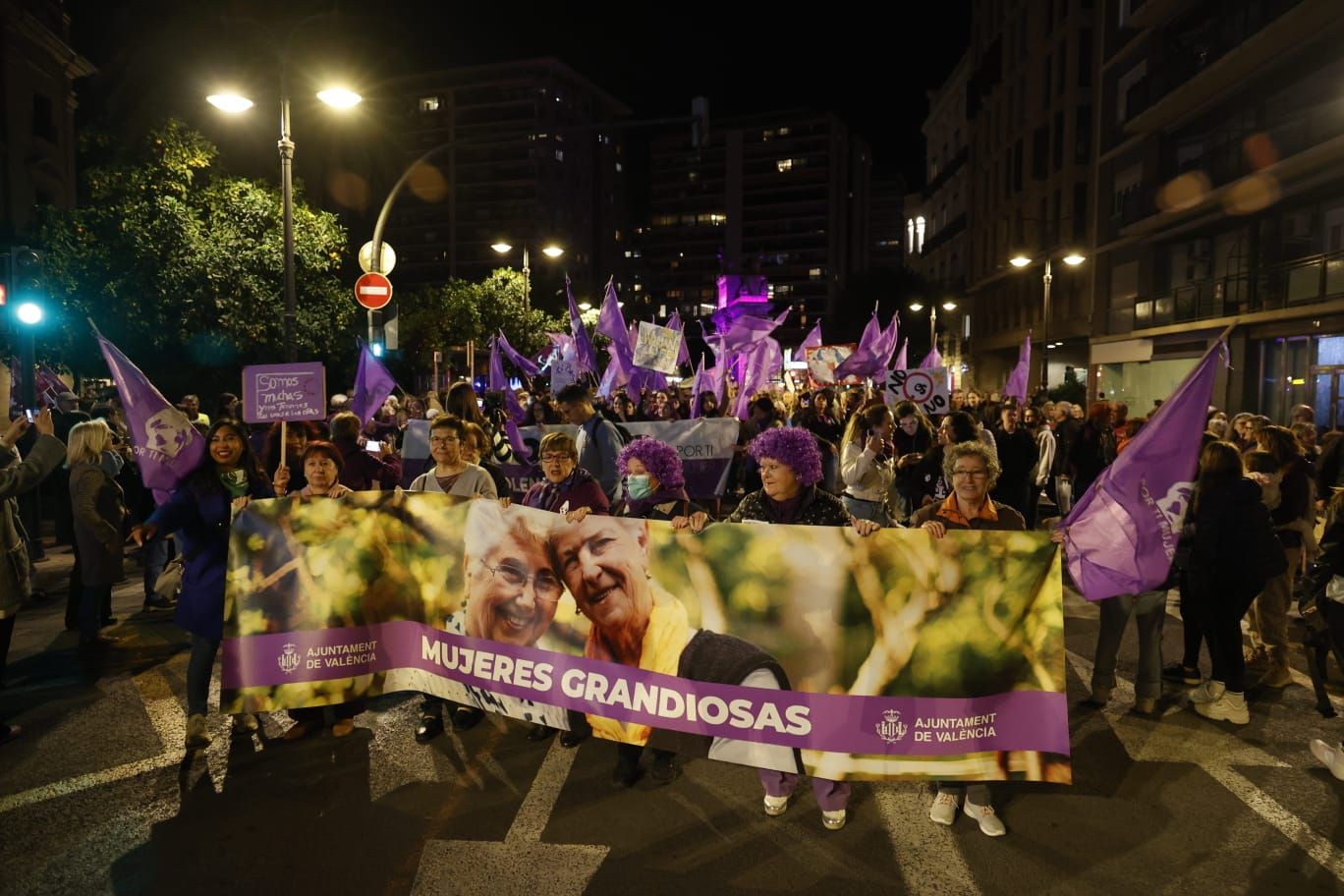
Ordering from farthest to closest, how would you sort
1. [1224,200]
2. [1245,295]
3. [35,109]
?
[35,109]
[1245,295]
[1224,200]

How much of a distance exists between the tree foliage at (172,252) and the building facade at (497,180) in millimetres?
95355

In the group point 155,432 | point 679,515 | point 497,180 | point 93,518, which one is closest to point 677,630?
point 679,515

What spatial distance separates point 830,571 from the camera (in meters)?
4.01

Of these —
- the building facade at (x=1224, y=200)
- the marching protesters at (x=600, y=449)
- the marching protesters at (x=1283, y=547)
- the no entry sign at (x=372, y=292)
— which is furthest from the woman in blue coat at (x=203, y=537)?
the building facade at (x=1224, y=200)

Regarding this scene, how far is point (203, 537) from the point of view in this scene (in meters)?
5.10

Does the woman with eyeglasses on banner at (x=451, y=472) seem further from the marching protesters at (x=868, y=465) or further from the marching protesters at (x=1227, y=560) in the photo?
the marching protesters at (x=1227, y=560)

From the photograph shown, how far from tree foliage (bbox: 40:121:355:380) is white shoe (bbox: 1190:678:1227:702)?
1607 cm

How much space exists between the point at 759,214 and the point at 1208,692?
15027 centimetres

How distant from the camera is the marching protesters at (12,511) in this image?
516cm

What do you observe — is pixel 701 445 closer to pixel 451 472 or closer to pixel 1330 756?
pixel 451 472

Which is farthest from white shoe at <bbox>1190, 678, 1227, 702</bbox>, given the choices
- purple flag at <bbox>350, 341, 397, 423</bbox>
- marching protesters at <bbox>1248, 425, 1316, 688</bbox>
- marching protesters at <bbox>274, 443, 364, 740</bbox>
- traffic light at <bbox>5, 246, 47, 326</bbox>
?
traffic light at <bbox>5, 246, 47, 326</bbox>

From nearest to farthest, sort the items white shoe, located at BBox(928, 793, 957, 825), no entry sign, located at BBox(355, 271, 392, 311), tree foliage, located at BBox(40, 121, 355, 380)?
white shoe, located at BBox(928, 793, 957, 825), no entry sign, located at BBox(355, 271, 392, 311), tree foliage, located at BBox(40, 121, 355, 380)

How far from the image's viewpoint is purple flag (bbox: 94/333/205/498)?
199 inches

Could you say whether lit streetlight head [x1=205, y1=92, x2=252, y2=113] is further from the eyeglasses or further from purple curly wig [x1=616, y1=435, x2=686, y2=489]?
the eyeglasses
